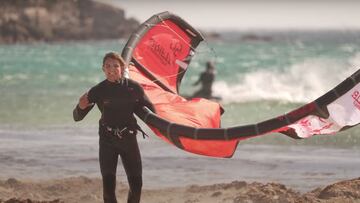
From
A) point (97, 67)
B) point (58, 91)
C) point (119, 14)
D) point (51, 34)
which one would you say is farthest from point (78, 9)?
point (58, 91)

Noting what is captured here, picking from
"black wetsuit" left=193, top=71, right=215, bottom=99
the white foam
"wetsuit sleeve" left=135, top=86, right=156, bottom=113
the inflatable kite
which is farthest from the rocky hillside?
"wetsuit sleeve" left=135, top=86, right=156, bottom=113

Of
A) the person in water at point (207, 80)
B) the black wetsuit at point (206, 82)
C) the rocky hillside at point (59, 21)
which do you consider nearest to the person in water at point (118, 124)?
the person in water at point (207, 80)

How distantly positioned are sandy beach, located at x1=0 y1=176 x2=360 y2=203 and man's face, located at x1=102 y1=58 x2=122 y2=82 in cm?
239

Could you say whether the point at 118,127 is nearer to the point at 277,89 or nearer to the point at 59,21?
the point at 277,89

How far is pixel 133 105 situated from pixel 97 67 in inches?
2079

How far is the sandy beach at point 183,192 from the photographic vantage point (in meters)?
8.72

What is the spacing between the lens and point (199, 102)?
24.5ft

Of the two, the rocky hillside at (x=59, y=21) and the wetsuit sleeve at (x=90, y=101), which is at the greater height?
the wetsuit sleeve at (x=90, y=101)

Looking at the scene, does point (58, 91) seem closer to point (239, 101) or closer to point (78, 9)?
point (239, 101)

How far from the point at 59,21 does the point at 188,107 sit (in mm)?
124828

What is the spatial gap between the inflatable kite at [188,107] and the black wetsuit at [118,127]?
20 centimetres

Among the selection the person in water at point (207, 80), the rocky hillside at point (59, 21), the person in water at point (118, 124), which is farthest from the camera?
the rocky hillside at point (59, 21)

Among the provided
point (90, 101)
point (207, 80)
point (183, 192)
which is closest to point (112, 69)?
point (90, 101)

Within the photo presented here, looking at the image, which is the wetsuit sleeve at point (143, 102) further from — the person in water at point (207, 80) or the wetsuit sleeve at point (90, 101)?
the person in water at point (207, 80)
